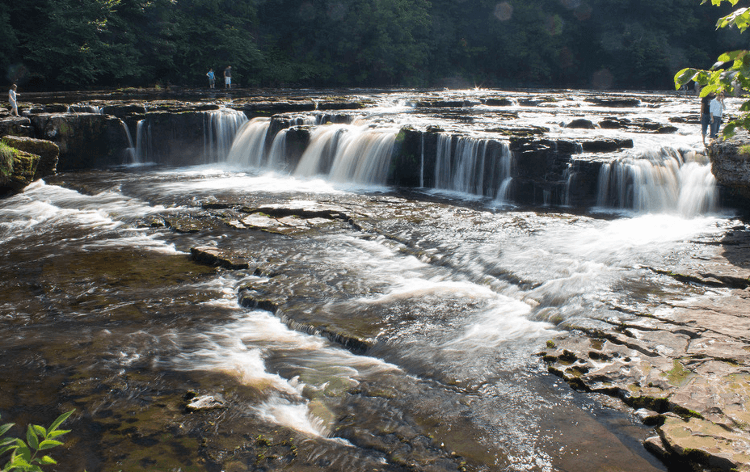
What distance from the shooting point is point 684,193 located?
449 inches

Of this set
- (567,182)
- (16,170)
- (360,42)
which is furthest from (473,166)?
(360,42)

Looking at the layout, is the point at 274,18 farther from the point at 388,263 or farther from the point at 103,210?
the point at 388,263

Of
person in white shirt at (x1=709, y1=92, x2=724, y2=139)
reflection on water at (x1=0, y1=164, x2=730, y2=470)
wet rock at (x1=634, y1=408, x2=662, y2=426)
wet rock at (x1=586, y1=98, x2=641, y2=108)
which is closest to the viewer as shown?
wet rock at (x1=634, y1=408, x2=662, y2=426)

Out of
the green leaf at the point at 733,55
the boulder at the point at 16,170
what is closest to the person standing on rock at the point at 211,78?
the boulder at the point at 16,170

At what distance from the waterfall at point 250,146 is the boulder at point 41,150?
203 inches

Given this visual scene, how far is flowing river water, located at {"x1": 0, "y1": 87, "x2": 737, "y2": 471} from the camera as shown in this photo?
4410 mm

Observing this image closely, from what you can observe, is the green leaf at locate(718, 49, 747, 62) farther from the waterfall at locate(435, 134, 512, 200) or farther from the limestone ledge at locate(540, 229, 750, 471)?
the waterfall at locate(435, 134, 512, 200)

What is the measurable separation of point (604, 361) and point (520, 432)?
1.42 m

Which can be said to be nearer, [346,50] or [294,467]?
[294,467]

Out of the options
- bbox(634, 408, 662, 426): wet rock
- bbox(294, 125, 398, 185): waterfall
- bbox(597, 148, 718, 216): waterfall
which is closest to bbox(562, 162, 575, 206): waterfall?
bbox(597, 148, 718, 216): waterfall

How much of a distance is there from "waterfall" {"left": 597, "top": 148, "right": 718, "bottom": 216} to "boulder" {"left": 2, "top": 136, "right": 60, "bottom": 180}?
14.3m

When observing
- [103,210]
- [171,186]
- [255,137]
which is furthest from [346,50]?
[103,210]

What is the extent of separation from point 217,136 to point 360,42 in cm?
2478

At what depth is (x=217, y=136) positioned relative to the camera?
1916cm
